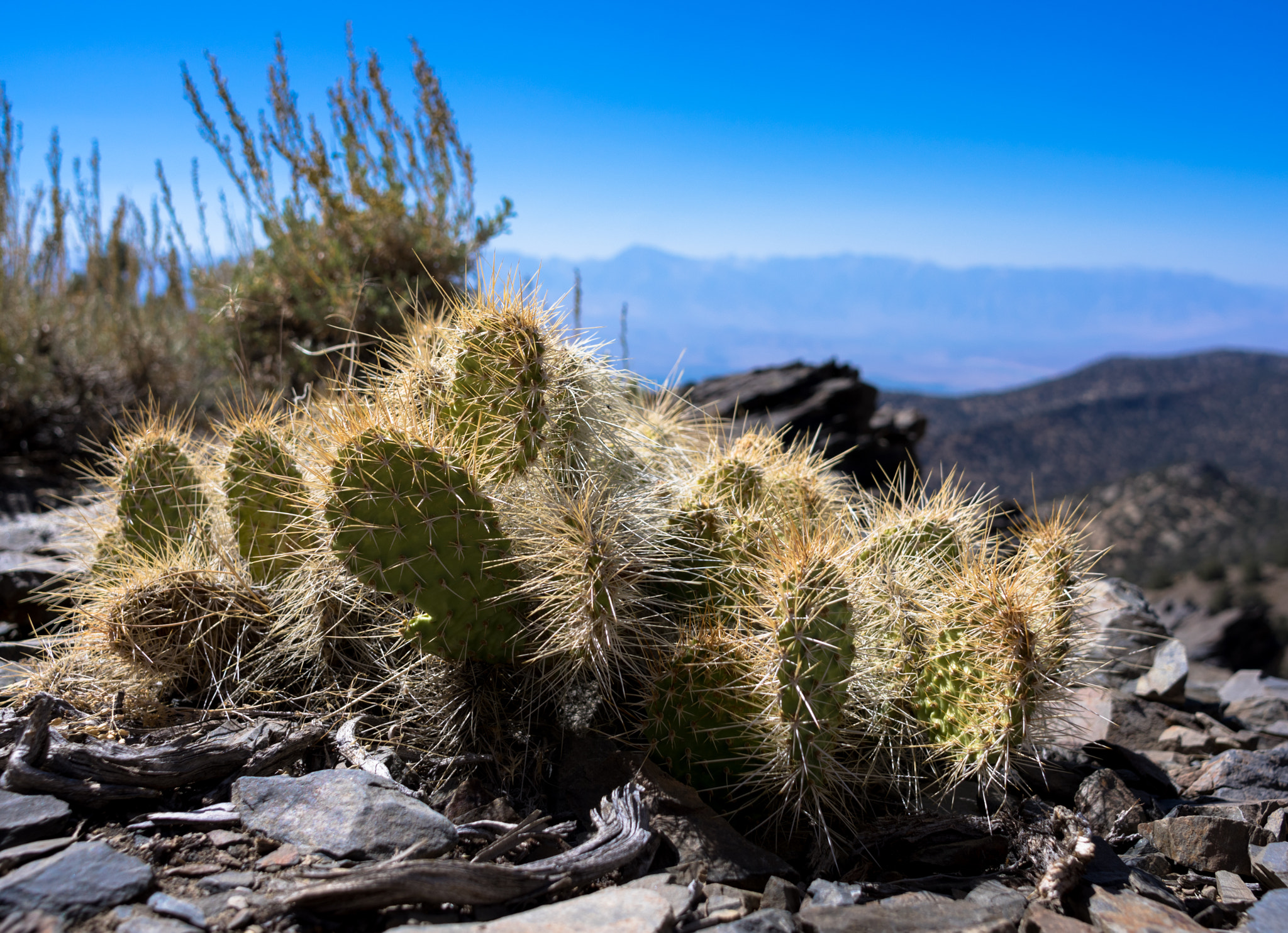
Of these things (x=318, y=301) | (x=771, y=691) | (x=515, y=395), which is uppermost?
(x=318, y=301)

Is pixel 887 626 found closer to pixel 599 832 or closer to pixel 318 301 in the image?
pixel 599 832

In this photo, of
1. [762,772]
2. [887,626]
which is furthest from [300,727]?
[887,626]

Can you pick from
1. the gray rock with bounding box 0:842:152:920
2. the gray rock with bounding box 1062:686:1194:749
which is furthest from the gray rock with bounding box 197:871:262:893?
the gray rock with bounding box 1062:686:1194:749

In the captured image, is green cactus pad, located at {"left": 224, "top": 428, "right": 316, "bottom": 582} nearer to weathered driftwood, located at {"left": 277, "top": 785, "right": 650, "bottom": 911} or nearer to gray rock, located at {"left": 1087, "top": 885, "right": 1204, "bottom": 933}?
weathered driftwood, located at {"left": 277, "top": 785, "right": 650, "bottom": 911}

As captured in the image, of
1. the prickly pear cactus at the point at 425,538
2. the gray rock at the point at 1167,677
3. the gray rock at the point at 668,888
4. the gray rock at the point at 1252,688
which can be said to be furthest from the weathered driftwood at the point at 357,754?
the gray rock at the point at 1252,688

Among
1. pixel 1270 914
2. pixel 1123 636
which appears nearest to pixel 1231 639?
pixel 1123 636

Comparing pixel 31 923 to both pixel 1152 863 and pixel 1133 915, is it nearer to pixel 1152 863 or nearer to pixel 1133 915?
pixel 1133 915
